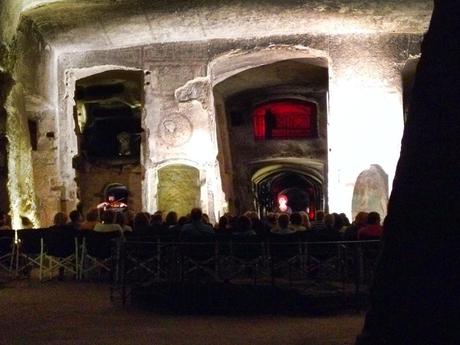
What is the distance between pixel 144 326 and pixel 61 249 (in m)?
4.52

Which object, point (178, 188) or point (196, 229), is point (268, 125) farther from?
point (196, 229)

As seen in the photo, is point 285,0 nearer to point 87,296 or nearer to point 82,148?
point 87,296

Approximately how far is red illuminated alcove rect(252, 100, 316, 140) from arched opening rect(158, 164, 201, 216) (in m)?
7.31

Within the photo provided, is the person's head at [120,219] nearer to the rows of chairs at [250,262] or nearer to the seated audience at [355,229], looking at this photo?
the rows of chairs at [250,262]

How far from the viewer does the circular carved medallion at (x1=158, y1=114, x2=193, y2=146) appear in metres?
17.7

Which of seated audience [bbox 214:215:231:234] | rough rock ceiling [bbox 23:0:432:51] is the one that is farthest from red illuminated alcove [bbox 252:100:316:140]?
seated audience [bbox 214:215:231:234]

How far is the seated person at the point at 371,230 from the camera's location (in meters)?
9.54

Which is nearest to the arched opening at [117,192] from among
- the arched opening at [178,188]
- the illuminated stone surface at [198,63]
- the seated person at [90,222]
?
the illuminated stone surface at [198,63]

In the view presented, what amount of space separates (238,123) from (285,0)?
31.3 feet

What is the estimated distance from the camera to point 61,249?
1093 centimetres

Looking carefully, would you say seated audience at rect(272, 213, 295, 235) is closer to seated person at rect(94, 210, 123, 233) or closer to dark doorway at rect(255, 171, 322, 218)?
seated person at rect(94, 210, 123, 233)

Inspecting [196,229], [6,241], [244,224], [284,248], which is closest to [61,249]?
[6,241]

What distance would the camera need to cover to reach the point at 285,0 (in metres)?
15.5

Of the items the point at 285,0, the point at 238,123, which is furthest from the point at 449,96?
the point at 238,123
